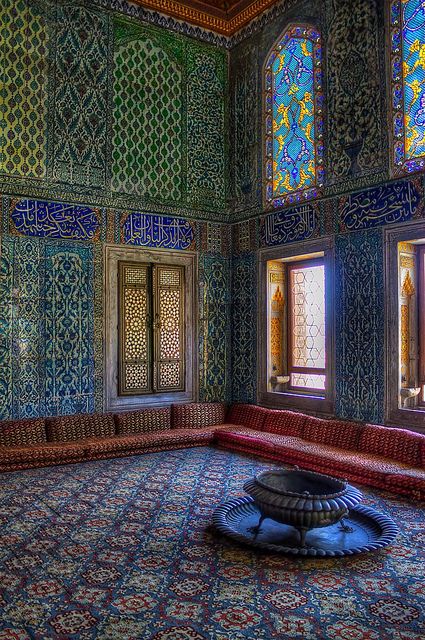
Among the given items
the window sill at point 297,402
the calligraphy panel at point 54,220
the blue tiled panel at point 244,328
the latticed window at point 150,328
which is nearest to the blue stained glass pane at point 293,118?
the blue tiled panel at point 244,328

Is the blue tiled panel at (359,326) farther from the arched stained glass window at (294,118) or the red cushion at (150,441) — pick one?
the red cushion at (150,441)

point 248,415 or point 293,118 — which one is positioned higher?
point 293,118

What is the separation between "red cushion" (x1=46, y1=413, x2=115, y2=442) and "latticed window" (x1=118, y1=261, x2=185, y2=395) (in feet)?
1.45

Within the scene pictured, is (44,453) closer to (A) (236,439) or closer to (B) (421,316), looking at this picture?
(A) (236,439)

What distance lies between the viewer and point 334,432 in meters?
6.19

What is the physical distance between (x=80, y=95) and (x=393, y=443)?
5427mm

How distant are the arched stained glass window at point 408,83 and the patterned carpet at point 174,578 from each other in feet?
10.9

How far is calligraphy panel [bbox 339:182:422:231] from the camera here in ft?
18.7

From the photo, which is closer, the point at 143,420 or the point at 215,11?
the point at 143,420

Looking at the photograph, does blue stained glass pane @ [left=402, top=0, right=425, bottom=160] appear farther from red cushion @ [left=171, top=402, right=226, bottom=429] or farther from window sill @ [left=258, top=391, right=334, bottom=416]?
red cushion @ [left=171, top=402, right=226, bottom=429]

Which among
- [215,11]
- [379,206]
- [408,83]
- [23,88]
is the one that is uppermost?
[215,11]

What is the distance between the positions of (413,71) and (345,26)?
46.8 inches

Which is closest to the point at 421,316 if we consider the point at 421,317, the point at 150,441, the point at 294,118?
the point at 421,317

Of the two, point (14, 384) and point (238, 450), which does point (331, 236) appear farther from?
point (14, 384)
